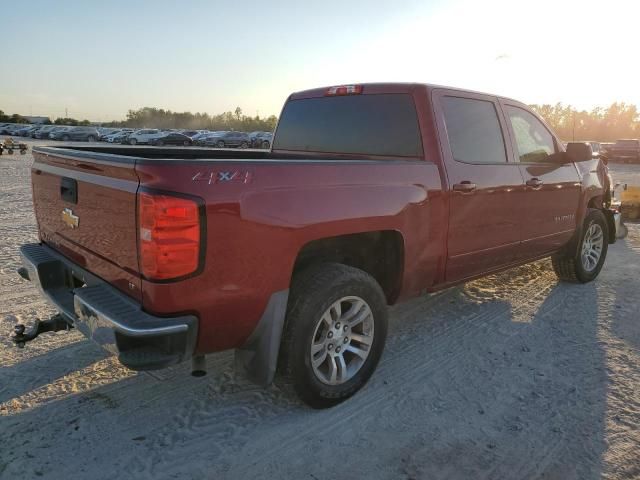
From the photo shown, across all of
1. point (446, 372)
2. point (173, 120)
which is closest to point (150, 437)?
point (446, 372)

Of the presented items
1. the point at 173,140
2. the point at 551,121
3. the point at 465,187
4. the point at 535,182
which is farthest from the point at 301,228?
the point at 551,121

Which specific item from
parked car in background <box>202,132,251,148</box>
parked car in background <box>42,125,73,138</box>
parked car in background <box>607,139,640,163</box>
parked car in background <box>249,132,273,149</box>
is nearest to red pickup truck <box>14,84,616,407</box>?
parked car in background <box>607,139,640,163</box>

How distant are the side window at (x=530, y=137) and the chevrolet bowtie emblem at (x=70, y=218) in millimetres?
3532

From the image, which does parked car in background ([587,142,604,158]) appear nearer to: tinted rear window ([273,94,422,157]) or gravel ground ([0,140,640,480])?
gravel ground ([0,140,640,480])

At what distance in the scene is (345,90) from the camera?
4121 millimetres

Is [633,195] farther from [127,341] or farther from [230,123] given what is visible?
[230,123]

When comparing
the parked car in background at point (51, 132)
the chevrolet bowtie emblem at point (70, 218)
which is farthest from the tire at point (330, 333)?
the parked car in background at point (51, 132)

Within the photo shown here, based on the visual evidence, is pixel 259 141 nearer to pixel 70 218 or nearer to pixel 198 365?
pixel 70 218

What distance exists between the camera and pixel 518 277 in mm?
5848

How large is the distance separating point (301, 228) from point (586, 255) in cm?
438

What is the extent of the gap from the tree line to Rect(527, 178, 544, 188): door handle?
50473mm

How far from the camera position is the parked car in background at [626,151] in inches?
1243

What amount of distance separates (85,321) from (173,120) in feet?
380

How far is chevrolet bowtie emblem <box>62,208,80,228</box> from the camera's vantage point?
9.33 feet
